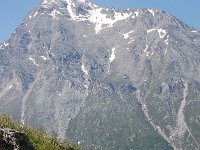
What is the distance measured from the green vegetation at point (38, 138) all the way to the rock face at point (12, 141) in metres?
1.99

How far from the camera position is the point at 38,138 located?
13.1 m

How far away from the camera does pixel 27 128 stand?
14297mm

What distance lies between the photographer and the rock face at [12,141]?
391 inches

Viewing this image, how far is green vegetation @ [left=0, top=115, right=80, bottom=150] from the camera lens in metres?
12.7

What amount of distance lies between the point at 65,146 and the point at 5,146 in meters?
3.83

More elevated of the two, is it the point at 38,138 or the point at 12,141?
the point at 38,138

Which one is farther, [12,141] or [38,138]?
[38,138]

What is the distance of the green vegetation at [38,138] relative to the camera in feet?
41.6

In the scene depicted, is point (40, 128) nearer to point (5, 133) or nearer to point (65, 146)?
point (65, 146)

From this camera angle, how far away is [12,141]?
1004 cm

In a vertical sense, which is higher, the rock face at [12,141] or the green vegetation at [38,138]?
the green vegetation at [38,138]

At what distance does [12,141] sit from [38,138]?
10.2 ft

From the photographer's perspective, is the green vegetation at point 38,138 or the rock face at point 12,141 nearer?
the rock face at point 12,141

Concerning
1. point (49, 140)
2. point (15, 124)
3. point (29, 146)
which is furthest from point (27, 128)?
point (29, 146)
